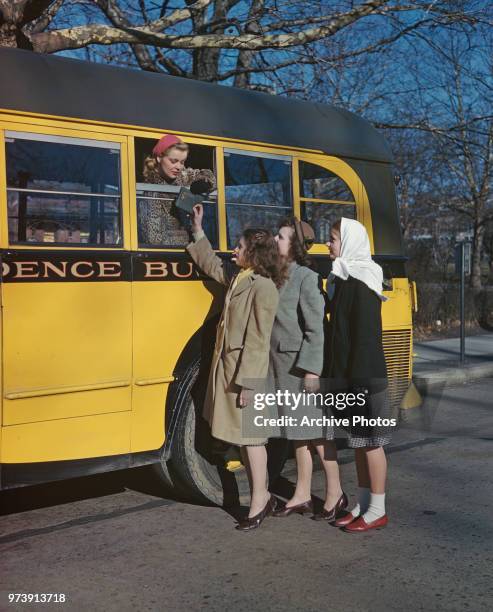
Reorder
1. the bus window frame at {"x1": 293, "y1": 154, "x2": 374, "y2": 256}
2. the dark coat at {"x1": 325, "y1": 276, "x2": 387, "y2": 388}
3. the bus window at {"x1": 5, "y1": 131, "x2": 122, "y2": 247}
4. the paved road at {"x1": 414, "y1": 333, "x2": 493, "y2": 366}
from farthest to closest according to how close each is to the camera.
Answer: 1. the paved road at {"x1": 414, "y1": 333, "x2": 493, "y2": 366}
2. the bus window frame at {"x1": 293, "y1": 154, "x2": 374, "y2": 256}
3. the dark coat at {"x1": 325, "y1": 276, "x2": 387, "y2": 388}
4. the bus window at {"x1": 5, "y1": 131, "x2": 122, "y2": 247}

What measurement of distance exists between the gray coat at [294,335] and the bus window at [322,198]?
3.70ft

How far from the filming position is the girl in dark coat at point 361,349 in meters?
4.77

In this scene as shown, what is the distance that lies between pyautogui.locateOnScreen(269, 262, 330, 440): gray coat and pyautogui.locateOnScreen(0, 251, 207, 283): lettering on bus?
638 mm

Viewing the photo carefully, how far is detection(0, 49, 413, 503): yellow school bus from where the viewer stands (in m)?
4.57

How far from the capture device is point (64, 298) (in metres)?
4.68

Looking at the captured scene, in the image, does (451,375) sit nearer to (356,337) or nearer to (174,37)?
(174,37)

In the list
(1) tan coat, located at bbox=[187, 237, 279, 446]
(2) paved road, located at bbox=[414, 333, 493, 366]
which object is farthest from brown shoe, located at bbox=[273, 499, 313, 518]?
(2) paved road, located at bbox=[414, 333, 493, 366]

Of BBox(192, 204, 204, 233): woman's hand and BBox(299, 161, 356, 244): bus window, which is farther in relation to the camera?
BBox(299, 161, 356, 244): bus window

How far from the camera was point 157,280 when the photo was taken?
508cm

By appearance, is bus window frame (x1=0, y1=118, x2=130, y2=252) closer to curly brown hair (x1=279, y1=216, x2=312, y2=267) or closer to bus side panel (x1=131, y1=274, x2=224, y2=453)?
bus side panel (x1=131, y1=274, x2=224, y2=453)

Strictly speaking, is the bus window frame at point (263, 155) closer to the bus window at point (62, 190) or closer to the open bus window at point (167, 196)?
the open bus window at point (167, 196)

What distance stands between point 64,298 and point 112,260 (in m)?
0.40

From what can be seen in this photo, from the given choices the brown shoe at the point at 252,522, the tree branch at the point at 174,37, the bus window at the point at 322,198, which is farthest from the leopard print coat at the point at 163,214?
the tree branch at the point at 174,37

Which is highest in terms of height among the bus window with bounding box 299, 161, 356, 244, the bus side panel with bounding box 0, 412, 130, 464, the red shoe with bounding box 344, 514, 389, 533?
the bus window with bounding box 299, 161, 356, 244
